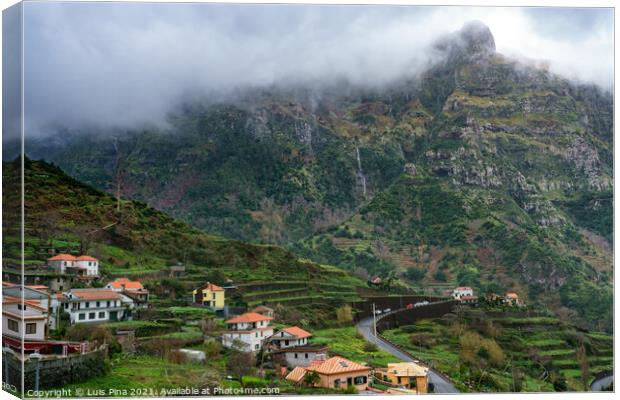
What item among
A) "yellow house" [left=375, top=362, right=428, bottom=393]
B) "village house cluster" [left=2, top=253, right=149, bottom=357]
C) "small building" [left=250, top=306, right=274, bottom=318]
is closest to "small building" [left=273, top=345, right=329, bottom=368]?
"yellow house" [left=375, top=362, right=428, bottom=393]

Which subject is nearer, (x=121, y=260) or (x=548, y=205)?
(x=121, y=260)

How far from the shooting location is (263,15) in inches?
728

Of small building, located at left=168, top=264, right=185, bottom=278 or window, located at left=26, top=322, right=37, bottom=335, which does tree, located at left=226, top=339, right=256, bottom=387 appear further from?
small building, located at left=168, top=264, right=185, bottom=278

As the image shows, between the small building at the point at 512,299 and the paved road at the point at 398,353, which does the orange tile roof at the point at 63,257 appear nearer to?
the paved road at the point at 398,353

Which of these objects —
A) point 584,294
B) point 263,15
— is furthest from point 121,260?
point 584,294

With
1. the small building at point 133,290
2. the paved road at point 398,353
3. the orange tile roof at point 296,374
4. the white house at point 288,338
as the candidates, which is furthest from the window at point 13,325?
the paved road at point 398,353

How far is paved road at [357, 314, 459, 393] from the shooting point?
648 inches

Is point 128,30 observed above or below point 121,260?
above

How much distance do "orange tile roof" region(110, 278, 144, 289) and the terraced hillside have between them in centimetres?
577

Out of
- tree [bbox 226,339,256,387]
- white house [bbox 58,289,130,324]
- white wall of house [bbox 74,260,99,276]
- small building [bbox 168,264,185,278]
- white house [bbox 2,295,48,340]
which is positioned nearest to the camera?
white house [bbox 2,295,48,340]

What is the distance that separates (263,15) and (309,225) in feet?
52.0

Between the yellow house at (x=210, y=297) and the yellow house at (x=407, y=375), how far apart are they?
177 inches

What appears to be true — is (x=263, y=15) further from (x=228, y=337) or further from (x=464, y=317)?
(x=464, y=317)

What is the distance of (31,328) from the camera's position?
1495cm
